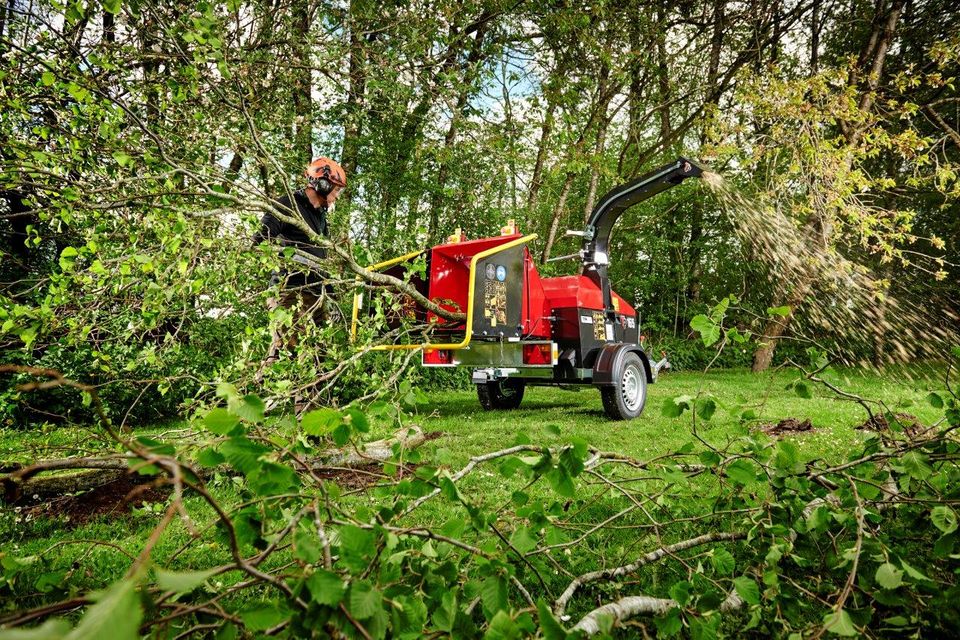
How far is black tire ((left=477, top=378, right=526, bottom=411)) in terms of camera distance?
26.2 ft

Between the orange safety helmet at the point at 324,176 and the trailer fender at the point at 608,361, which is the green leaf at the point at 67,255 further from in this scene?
the trailer fender at the point at 608,361

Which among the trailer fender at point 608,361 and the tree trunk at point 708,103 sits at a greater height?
the tree trunk at point 708,103

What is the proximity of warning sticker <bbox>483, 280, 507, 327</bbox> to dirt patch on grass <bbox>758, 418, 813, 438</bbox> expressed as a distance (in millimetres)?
3188

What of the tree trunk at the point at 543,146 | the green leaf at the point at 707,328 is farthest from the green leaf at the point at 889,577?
the tree trunk at the point at 543,146

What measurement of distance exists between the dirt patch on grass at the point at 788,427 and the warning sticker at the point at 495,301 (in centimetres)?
319

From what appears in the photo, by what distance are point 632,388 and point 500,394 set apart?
209 centimetres

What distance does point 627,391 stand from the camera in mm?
6836

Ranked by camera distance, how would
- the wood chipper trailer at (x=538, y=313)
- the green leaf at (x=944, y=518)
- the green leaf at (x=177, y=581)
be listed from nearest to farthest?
the green leaf at (x=177, y=581)
the green leaf at (x=944, y=518)
the wood chipper trailer at (x=538, y=313)

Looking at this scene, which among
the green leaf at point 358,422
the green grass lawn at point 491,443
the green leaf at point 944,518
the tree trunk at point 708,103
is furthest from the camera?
the tree trunk at point 708,103

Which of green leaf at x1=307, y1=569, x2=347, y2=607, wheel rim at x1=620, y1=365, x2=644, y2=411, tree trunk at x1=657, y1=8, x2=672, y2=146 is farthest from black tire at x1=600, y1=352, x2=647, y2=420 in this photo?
tree trunk at x1=657, y1=8, x2=672, y2=146

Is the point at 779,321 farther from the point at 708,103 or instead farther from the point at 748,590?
the point at 748,590

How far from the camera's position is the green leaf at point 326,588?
0.95 m

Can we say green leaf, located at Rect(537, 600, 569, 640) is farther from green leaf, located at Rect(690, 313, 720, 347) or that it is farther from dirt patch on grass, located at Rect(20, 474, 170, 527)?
dirt patch on grass, located at Rect(20, 474, 170, 527)


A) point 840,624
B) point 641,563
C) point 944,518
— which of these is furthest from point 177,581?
point 944,518
